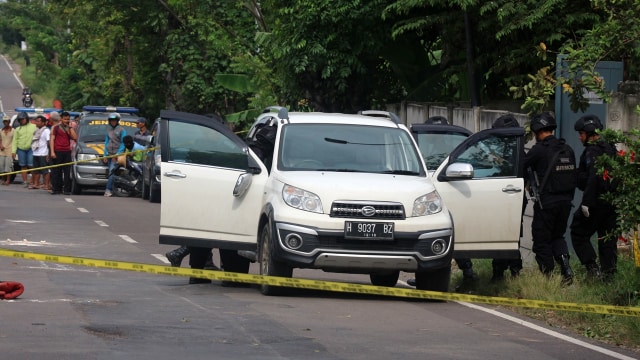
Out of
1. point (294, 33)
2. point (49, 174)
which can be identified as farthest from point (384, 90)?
point (49, 174)

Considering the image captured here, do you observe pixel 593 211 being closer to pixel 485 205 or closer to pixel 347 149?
pixel 485 205

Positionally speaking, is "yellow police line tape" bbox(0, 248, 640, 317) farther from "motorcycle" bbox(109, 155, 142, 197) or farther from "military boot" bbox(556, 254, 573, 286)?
"motorcycle" bbox(109, 155, 142, 197)

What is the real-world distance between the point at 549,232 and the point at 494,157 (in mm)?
962

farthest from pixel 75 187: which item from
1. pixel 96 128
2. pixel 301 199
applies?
pixel 301 199

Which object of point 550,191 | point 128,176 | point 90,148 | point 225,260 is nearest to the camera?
point 550,191

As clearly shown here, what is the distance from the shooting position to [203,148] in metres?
13.7

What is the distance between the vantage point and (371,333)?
1063cm

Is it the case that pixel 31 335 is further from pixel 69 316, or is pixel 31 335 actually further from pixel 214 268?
pixel 214 268

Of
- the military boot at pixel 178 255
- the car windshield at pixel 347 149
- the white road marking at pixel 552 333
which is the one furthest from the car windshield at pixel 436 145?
the military boot at pixel 178 255

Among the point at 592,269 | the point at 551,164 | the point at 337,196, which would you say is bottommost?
the point at 592,269

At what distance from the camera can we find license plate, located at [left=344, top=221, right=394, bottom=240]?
12680 mm

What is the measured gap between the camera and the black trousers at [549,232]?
555 inches

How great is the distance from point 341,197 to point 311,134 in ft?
4.66

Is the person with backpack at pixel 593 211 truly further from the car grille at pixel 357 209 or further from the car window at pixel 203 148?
the car window at pixel 203 148
